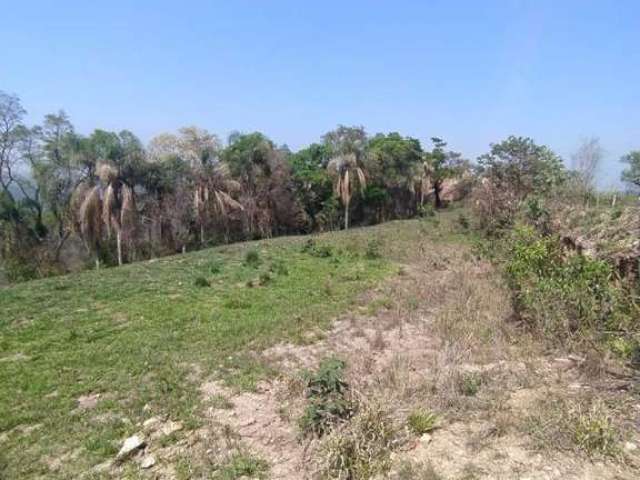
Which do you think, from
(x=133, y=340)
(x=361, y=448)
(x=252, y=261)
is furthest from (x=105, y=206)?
(x=361, y=448)

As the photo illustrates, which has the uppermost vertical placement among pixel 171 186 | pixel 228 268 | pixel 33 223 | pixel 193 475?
pixel 171 186

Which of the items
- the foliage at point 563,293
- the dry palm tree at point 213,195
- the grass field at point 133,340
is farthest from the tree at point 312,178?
the foliage at point 563,293

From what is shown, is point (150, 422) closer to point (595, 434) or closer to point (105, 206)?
point (595, 434)

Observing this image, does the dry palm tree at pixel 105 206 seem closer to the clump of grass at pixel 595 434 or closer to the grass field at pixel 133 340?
the grass field at pixel 133 340

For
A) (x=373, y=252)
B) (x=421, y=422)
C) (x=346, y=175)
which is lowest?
(x=421, y=422)

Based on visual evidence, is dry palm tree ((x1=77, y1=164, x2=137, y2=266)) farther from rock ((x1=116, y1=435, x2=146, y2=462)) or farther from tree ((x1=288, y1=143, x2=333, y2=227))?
rock ((x1=116, y1=435, x2=146, y2=462))

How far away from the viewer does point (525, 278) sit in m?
5.45

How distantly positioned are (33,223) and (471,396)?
22.8 m

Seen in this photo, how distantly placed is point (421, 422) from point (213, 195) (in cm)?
2062

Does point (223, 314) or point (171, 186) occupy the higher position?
point (171, 186)

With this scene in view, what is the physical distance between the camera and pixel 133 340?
18.2 ft

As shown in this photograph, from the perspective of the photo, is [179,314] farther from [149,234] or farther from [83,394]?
[149,234]

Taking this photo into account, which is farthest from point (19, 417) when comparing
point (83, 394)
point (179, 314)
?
point (179, 314)

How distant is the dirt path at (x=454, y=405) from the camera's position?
2.73 meters
